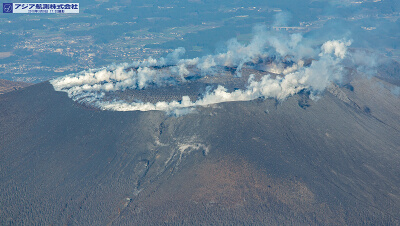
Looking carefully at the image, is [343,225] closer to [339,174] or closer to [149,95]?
[339,174]

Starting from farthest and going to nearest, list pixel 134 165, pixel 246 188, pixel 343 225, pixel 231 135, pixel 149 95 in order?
pixel 149 95 → pixel 231 135 → pixel 134 165 → pixel 246 188 → pixel 343 225

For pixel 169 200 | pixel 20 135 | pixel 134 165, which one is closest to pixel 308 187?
pixel 169 200

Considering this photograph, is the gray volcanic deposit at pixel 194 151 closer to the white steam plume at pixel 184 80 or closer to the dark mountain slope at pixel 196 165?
the dark mountain slope at pixel 196 165

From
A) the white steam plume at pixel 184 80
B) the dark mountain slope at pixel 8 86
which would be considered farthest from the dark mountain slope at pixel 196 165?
the dark mountain slope at pixel 8 86

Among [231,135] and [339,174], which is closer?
[339,174]

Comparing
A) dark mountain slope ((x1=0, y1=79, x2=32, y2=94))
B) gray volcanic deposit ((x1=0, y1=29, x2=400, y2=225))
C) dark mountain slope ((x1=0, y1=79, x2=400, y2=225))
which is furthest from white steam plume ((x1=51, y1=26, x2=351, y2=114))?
dark mountain slope ((x1=0, y1=79, x2=32, y2=94))

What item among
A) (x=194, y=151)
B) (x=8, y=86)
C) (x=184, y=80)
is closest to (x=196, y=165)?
(x=194, y=151)

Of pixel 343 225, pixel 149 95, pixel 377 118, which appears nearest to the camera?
pixel 343 225
